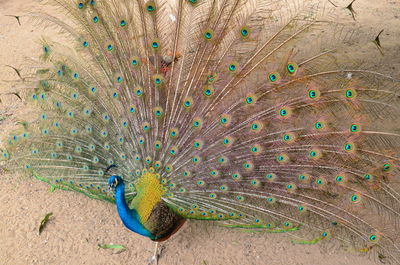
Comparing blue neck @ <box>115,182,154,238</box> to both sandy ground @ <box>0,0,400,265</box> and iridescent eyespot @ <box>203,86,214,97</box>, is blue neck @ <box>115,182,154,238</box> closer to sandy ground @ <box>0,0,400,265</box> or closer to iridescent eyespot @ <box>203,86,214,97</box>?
sandy ground @ <box>0,0,400,265</box>

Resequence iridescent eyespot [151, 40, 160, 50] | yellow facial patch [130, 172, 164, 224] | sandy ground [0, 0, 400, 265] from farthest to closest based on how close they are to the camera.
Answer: sandy ground [0, 0, 400, 265] → iridescent eyespot [151, 40, 160, 50] → yellow facial patch [130, 172, 164, 224]

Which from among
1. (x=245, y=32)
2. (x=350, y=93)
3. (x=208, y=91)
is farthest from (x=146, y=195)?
(x=350, y=93)

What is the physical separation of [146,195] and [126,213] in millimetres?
257

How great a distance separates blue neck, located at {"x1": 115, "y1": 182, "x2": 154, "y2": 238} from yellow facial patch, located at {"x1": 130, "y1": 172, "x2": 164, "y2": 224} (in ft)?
0.16

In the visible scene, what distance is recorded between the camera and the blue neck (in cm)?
243

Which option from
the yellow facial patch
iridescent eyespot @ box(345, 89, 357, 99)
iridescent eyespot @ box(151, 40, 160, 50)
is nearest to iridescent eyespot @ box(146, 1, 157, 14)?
iridescent eyespot @ box(151, 40, 160, 50)

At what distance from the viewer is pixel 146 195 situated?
106 inches

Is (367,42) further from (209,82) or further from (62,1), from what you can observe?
(62,1)

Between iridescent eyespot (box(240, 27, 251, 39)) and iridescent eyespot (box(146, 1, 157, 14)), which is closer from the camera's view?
iridescent eyespot (box(240, 27, 251, 39))

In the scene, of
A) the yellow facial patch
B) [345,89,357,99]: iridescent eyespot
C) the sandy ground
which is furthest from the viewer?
the sandy ground

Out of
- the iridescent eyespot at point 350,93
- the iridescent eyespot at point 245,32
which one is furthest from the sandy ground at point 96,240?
the iridescent eyespot at point 245,32

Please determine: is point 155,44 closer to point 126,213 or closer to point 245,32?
point 245,32

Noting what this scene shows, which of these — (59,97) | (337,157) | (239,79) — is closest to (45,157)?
(59,97)

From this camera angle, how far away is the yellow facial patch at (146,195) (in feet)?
8.50
